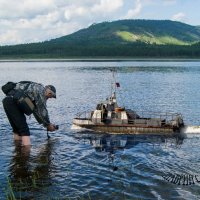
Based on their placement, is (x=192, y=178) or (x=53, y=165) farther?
(x=53, y=165)

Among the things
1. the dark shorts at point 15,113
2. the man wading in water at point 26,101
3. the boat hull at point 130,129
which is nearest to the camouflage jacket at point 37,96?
the man wading in water at point 26,101

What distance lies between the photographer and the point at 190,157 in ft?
104

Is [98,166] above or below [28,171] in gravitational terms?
below

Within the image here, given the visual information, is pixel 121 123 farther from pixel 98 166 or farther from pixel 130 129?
pixel 98 166

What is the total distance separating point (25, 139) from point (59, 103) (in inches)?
1725

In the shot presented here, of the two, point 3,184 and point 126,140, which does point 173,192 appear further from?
point 126,140

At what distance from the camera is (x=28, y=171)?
25.7 metres

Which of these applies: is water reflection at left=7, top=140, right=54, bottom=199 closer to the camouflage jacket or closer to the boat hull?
the camouflage jacket

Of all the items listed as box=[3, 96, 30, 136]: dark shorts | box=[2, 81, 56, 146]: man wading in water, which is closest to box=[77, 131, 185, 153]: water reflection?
box=[3, 96, 30, 136]: dark shorts

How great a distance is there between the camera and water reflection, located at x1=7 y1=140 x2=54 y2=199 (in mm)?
21828

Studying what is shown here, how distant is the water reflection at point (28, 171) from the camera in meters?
21.8

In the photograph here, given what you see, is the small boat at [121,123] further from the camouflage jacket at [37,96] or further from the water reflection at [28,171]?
the camouflage jacket at [37,96]

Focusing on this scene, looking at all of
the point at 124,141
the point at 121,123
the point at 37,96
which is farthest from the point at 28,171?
the point at 121,123

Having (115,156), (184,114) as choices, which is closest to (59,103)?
(184,114)
